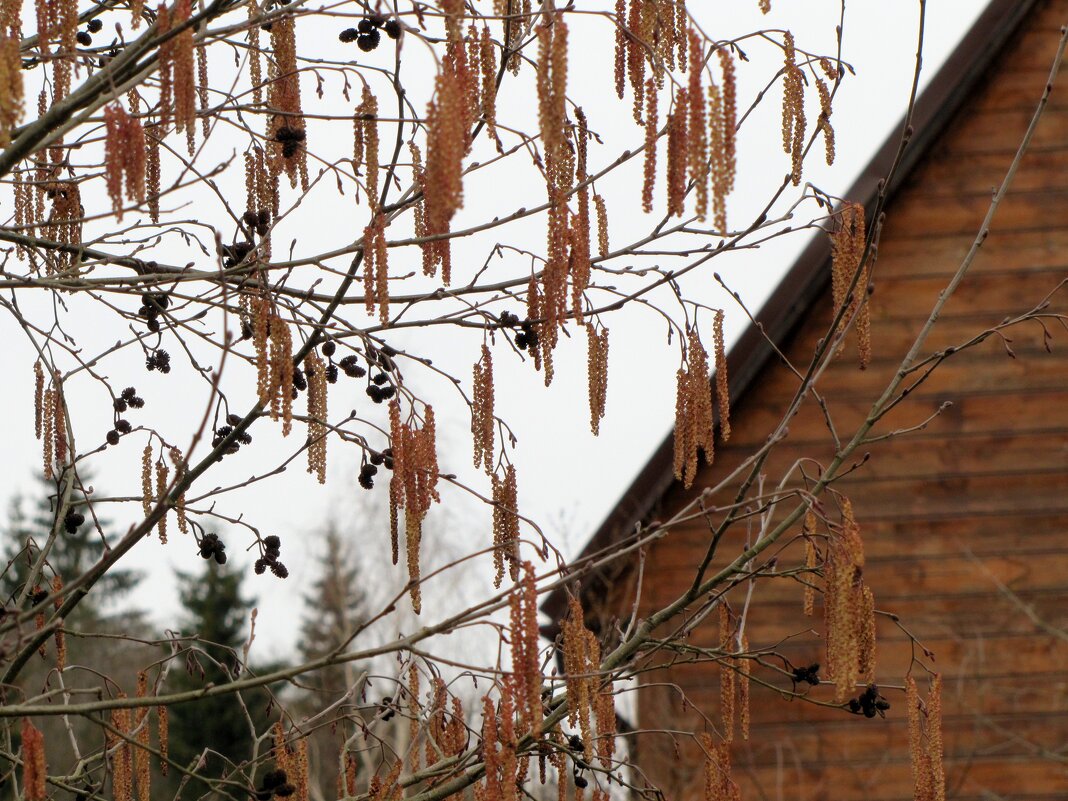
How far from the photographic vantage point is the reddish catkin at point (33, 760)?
7.06ft

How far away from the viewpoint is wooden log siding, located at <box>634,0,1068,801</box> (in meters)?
6.95

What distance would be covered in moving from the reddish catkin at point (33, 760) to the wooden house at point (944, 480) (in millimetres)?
4881

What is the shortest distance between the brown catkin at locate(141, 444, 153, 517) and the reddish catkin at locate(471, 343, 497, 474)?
0.76 metres

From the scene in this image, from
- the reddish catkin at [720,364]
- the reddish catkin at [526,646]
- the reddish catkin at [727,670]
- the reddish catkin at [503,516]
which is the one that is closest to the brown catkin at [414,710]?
the reddish catkin at [503,516]

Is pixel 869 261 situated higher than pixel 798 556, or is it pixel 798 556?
pixel 869 261

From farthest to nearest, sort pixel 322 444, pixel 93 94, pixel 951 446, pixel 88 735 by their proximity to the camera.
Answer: pixel 88 735 → pixel 951 446 → pixel 322 444 → pixel 93 94

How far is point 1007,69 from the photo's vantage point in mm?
7680

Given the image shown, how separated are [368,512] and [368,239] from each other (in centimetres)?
1813

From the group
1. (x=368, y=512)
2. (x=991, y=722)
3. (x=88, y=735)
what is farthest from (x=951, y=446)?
(x=88, y=735)

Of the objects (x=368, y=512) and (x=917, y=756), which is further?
(x=368, y=512)

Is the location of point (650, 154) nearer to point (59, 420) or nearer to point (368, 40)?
point (368, 40)

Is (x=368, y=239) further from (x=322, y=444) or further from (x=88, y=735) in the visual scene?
(x=88, y=735)

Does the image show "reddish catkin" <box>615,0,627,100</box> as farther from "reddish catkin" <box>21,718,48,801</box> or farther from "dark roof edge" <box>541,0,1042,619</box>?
"dark roof edge" <box>541,0,1042,619</box>

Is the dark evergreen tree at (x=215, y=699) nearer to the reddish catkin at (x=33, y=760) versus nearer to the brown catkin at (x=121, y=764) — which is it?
the brown catkin at (x=121, y=764)
